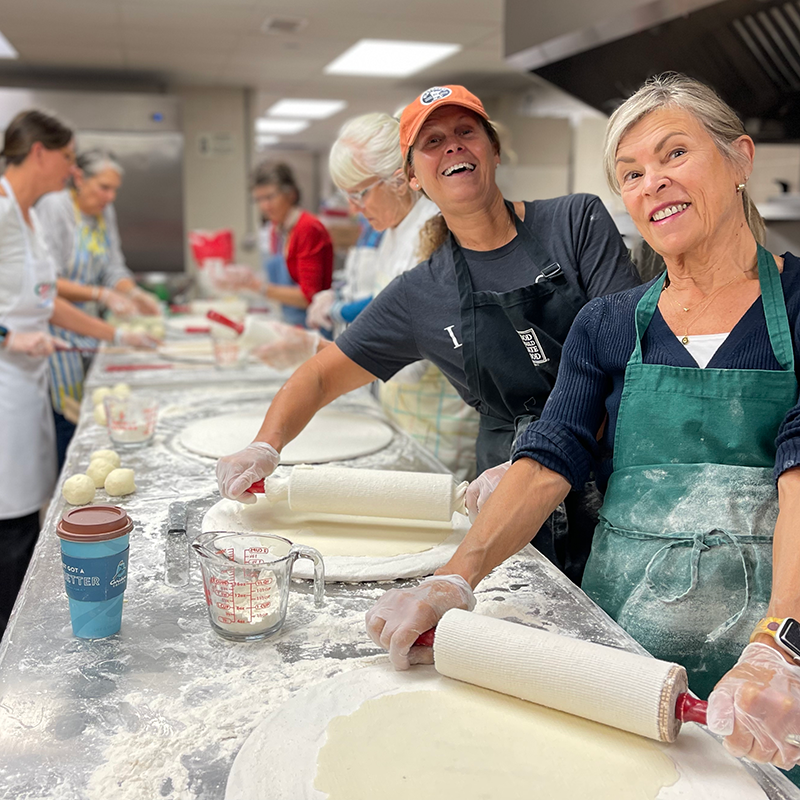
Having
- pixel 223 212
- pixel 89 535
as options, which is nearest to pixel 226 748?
pixel 89 535

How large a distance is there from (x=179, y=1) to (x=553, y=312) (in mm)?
3976

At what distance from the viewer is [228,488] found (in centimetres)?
138

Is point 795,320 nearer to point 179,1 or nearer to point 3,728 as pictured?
point 3,728

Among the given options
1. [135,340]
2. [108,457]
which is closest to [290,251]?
[135,340]

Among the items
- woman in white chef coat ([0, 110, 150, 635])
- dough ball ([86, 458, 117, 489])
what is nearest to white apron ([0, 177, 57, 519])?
woman in white chef coat ([0, 110, 150, 635])

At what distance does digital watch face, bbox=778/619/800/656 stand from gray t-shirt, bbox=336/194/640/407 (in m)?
0.77

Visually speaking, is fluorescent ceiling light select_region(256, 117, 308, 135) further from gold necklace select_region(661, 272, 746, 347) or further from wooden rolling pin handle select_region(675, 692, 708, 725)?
wooden rolling pin handle select_region(675, 692, 708, 725)

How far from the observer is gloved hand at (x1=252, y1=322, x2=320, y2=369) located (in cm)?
270

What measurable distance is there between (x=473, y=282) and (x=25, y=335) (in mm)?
1656

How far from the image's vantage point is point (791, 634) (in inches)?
33.1

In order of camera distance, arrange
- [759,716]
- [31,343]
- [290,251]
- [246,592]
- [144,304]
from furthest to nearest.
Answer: [144,304] < [290,251] < [31,343] < [246,592] < [759,716]

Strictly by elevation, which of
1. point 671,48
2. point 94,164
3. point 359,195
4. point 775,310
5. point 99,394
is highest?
point 671,48

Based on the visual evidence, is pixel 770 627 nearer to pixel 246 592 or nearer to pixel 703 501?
pixel 703 501

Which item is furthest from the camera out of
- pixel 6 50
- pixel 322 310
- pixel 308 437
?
pixel 6 50
